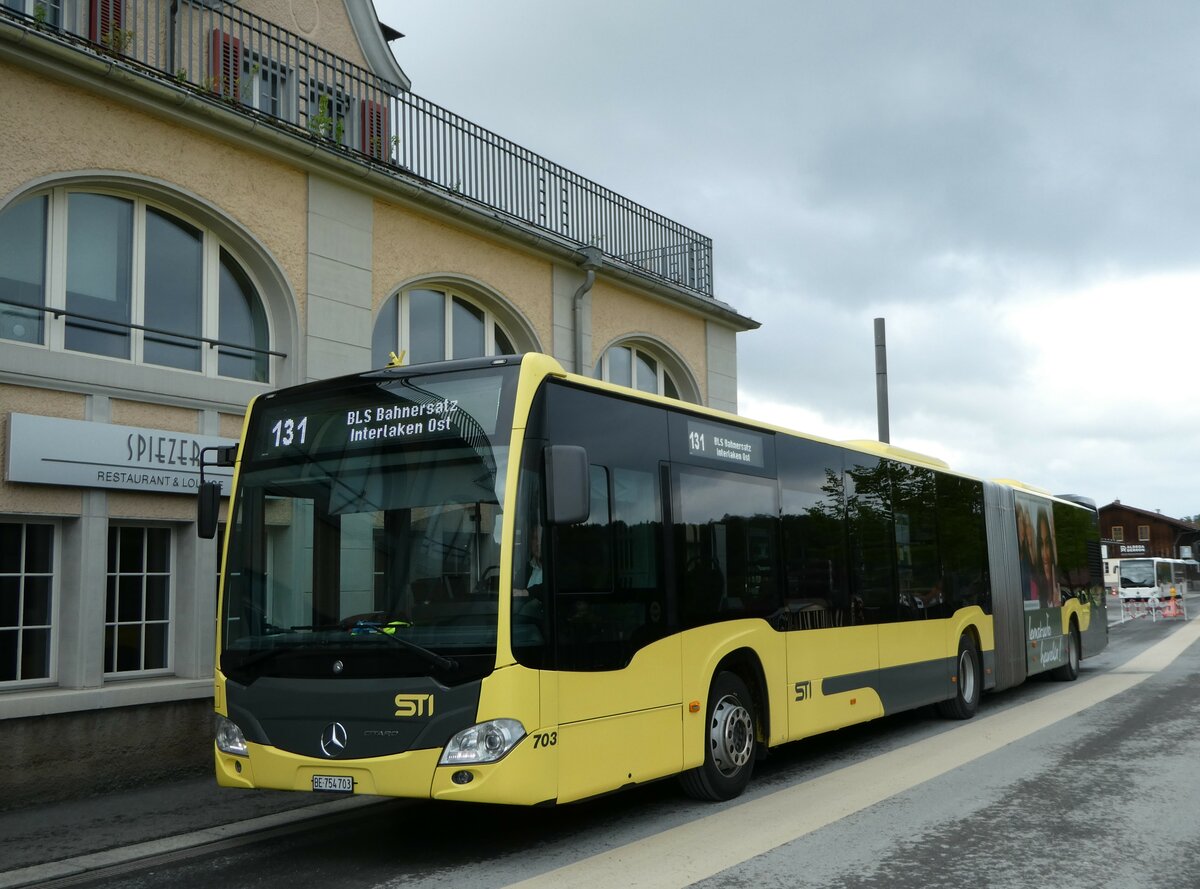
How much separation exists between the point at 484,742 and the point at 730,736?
265cm

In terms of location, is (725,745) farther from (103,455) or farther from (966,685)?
(966,685)

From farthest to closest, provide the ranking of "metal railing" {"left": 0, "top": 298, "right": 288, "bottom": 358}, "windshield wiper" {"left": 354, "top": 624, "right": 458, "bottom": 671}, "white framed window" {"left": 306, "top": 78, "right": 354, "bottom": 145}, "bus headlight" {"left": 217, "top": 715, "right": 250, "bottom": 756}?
1. "white framed window" {"left": 306, "top": 78, "right": 354, "bottom": 145}
2. "metal railing" {"left": 0, "top": 298, "right": 288, "bottom": 358}
3. "bus headlight" {"left": 217, "top": 715, "right": 250, "bottom": 756}
4. "windshield wiper" {"left": 354, "top": 624, "right": 458, "bottom": 671}

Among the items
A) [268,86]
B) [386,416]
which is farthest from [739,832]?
[268,86]

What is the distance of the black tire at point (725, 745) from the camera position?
8047 millimetres

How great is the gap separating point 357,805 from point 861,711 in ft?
14.6

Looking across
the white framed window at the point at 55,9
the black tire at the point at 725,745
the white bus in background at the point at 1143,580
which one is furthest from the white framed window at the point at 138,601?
the white bus in background at the point at 1143,580

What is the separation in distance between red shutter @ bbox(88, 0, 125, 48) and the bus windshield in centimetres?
533

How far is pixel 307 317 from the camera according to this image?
37.9 ft

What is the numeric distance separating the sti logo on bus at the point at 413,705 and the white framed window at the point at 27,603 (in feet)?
14.5

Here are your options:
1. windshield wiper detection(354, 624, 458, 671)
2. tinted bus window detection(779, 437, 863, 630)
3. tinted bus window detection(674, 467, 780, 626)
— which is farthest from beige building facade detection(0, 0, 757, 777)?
windshield wiper detection(354, 624, 458, 671)

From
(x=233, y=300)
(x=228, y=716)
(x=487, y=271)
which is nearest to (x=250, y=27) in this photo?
(x=233, y=300)

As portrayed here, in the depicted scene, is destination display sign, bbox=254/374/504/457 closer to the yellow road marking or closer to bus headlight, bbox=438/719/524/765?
bus headlight, bbox=438/719/524/765

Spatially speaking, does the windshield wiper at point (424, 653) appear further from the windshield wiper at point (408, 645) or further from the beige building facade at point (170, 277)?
the beige building facade at point (170, 277)

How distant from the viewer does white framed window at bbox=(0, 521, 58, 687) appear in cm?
915
